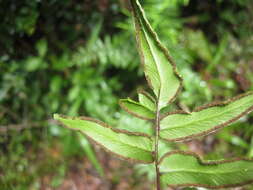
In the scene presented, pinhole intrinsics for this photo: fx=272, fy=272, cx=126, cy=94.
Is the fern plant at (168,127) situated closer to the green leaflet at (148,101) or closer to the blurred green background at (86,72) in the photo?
the green leaflet at (148,101)

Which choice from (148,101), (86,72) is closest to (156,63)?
(148,101)

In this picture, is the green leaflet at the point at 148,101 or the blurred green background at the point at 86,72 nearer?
the green leaflet at the point at 148,101

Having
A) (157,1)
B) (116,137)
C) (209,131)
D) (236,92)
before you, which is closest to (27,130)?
(157,1)

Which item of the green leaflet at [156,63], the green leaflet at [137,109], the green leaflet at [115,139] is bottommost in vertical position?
the green leaflet at [115,139]

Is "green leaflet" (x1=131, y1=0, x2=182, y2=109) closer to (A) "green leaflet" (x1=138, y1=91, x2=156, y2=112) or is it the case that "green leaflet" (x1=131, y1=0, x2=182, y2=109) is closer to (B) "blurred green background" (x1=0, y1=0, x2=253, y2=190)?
(A) "green leaflet" (x1=138, y1=91, x2=156, y2=112)

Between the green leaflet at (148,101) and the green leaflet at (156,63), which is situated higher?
the green leaflet at (156,63)

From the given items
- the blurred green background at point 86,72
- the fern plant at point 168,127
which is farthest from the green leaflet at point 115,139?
the blurred green background at point 86,72
